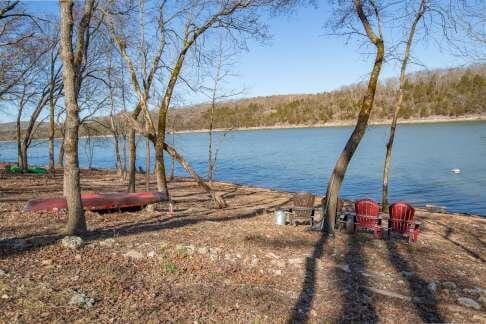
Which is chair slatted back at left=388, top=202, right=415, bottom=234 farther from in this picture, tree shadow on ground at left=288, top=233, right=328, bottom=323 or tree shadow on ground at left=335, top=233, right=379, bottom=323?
tree shadow on ground at left=288, top=233, right=328, bottom=323

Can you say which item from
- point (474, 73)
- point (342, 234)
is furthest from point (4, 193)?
point (474, 73)

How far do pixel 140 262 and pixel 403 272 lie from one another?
4937mm

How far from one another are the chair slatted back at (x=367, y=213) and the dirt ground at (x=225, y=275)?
69 centimetres

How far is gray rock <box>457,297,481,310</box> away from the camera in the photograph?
6.66m

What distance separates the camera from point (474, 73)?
12445 millimetres

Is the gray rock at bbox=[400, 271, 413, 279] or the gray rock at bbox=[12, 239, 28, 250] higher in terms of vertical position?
the gray rock at bbox=[12, 239, 28, 250]

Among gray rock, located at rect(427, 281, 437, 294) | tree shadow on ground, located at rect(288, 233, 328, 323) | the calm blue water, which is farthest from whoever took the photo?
the calm blue water

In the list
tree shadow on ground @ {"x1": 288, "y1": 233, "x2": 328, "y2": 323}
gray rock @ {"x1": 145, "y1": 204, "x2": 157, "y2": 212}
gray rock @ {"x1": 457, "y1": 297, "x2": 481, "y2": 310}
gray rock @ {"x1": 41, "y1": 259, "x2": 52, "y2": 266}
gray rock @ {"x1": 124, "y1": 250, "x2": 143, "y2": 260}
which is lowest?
gray rock @ {"x1": 457, "y1": 297, "x2": 481, "y2": 310}

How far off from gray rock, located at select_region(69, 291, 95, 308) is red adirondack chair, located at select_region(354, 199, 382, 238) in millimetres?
7922

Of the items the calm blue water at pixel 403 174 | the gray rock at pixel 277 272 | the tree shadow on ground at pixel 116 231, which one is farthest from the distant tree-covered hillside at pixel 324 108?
the gray rock at pixel 277 272

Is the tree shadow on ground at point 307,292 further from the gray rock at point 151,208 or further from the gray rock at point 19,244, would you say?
the gray rock at point 151,208

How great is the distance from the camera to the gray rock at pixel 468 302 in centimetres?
666

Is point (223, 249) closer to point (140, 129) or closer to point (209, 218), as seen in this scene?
point (209, 218)

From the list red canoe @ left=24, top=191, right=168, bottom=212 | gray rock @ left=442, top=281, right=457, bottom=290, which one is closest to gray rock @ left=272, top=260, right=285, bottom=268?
gray rock @ left=442, top=281, right=457, bottom=290
